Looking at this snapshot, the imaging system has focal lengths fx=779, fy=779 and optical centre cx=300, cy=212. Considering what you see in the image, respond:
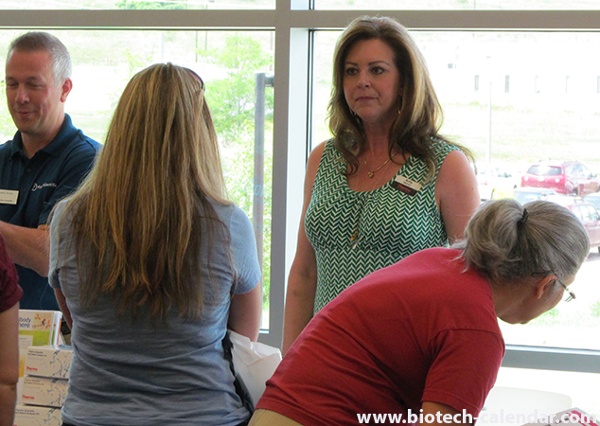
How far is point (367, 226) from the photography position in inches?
90.7

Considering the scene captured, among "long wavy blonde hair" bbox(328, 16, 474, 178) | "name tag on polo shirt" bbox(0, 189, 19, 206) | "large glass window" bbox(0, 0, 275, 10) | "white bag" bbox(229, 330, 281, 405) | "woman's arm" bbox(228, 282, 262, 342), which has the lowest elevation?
"white bag" bbox(229, 330, 281, 405)

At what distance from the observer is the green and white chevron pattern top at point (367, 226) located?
7.50ft

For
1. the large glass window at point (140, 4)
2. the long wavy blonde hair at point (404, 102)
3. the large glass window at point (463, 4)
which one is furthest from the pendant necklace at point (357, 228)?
the large glass window at point (140, 4)

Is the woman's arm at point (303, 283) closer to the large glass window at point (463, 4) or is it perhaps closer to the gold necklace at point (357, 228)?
the gold necklace at point (357, 228)

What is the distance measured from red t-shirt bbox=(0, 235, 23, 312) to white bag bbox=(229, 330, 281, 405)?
49cm

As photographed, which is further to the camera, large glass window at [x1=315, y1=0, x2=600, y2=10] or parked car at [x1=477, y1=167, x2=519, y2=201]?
parked car at [x1=477, y1=167, x2=519, y2=201]

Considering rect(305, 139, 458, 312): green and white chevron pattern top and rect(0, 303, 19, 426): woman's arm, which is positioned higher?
rect(305, 139, 458, 312): green and white chevron pattern top

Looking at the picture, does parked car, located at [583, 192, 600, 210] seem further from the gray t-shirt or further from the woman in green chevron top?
the gray t-shirt

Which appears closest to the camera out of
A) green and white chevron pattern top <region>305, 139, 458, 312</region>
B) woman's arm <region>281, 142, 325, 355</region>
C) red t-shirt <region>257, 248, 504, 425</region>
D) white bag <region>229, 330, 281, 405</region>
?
red t-shirt <region>257, 248, 504, 425</region>

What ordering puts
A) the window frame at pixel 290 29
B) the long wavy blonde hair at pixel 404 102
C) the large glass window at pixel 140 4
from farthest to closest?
the large glass window at pixel 140 4
the window frame at pixel 290 29
the long wavy blonde hair at pixel 404 102

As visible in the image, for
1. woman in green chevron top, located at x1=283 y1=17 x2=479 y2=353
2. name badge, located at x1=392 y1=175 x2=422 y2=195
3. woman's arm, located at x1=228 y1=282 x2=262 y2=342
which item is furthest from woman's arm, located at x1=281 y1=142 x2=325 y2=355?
woman's arm, located at x1=228 y1=282 x2=262 y2=342

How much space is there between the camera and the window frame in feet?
10.4

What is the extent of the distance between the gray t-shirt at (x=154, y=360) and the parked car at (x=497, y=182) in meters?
1.85

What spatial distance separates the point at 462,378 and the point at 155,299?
2.13 ft
